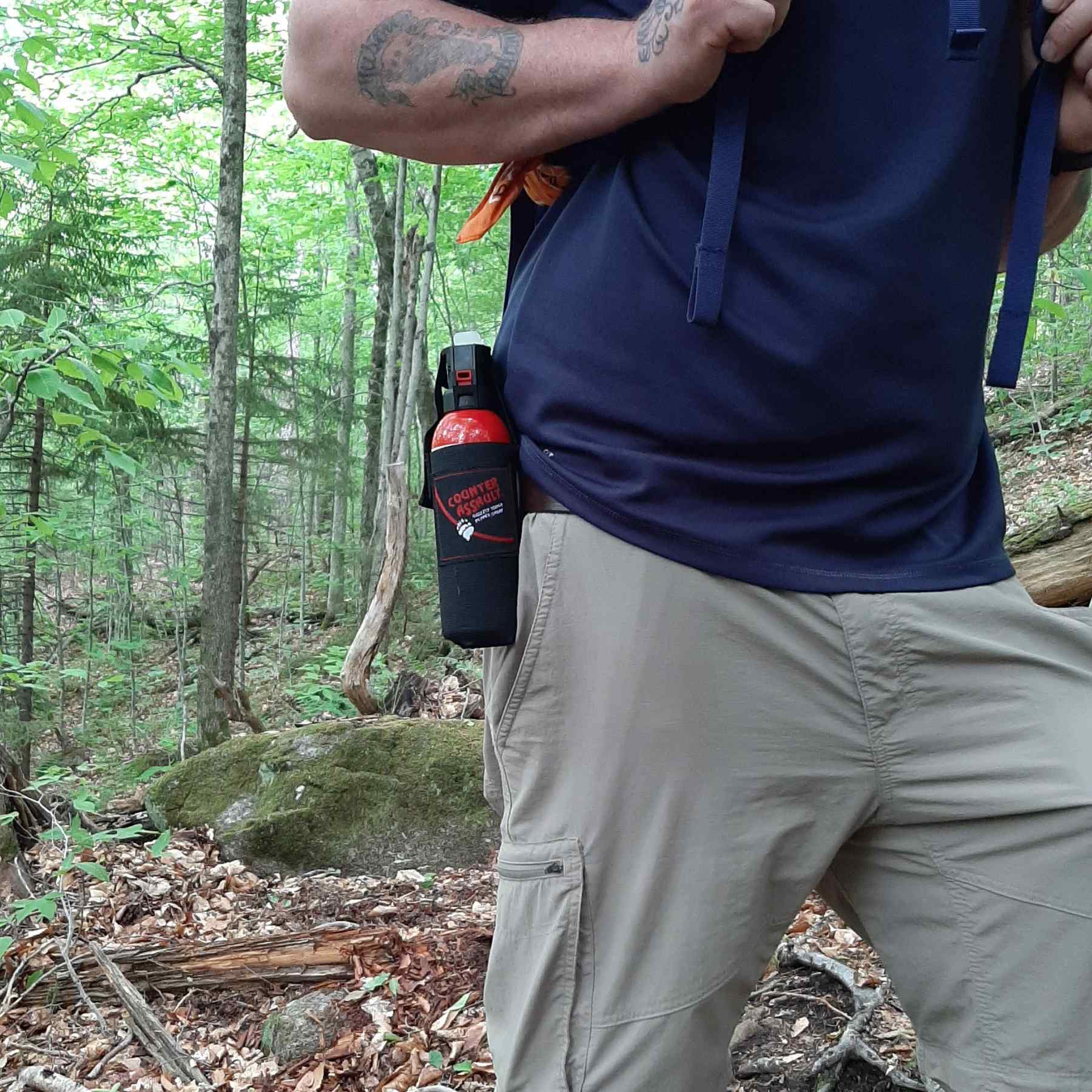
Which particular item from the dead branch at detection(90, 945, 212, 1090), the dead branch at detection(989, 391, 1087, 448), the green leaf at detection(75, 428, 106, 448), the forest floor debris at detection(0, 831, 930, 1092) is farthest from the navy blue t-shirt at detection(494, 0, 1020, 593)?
the dead branch at detection(989, 391, 1087, 448)

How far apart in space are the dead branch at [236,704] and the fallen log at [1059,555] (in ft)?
19.9

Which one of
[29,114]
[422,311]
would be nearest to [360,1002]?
[29,114]

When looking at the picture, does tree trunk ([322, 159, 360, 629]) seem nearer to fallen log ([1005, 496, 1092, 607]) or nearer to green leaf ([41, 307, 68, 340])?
green leaf ([41, 307, 68, 340])

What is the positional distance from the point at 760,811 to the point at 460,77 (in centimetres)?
99

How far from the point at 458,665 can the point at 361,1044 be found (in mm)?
6032

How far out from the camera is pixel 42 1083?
2.86m

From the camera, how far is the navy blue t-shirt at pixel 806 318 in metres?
1.12

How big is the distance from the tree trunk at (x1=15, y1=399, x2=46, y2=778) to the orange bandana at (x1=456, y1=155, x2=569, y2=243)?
9.87 meters

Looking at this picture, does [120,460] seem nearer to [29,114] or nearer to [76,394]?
[76,394]

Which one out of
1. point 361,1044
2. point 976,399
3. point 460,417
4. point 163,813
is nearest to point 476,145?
point 460,417

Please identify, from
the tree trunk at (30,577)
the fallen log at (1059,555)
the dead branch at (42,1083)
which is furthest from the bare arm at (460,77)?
the tree trunk at (30,577)

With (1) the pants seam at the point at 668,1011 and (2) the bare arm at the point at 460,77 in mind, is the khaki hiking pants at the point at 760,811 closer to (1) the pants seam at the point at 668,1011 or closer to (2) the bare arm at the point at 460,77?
(1) the pants seam at the point at 668,1011

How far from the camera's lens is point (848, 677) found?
1.17m

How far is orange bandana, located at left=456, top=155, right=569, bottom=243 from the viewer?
4.28 feet
